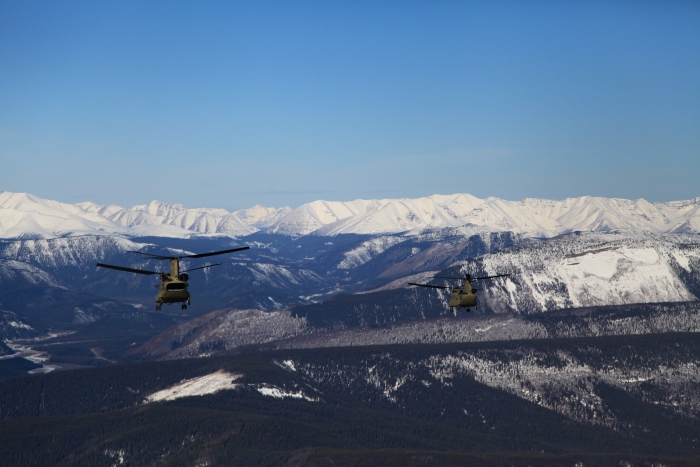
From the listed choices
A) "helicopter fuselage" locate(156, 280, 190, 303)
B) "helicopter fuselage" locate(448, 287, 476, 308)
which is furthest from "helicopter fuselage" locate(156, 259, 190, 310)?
"helicopter fuselage" locate(448, 287, 476, 308)

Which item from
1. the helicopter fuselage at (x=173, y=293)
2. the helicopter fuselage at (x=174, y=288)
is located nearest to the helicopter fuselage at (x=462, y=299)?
the helicopter fuselage at (x=174, y=288)

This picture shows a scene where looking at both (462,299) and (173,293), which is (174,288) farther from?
(462,299)

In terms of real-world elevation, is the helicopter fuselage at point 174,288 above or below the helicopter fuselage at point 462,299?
above

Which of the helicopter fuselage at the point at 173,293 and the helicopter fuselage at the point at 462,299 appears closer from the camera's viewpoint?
the helicopter fuselage at the point at 173,293

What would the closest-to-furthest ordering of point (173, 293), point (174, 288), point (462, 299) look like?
point (173, 293) < point (174, 288) < point (462, 299)

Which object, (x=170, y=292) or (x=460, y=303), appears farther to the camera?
(x=460, y=303)

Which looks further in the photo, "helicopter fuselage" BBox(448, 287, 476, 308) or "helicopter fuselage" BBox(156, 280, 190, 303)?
"helicopter fuselage" BBox(448, 287, 476, 308)

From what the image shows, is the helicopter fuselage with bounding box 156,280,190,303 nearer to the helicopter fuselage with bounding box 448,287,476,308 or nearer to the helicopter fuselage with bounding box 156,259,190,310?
the helicopter fuselage with bounding box 156,259,190,310

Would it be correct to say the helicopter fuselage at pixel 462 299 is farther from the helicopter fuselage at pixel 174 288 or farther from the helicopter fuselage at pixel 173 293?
the helicopter fuselage at pixel 173 293

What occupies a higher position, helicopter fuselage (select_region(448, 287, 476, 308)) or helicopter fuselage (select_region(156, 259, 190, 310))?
helicopter fuselage (select_region(156, 259, 190, 310))

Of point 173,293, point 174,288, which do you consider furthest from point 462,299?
point 173,293
